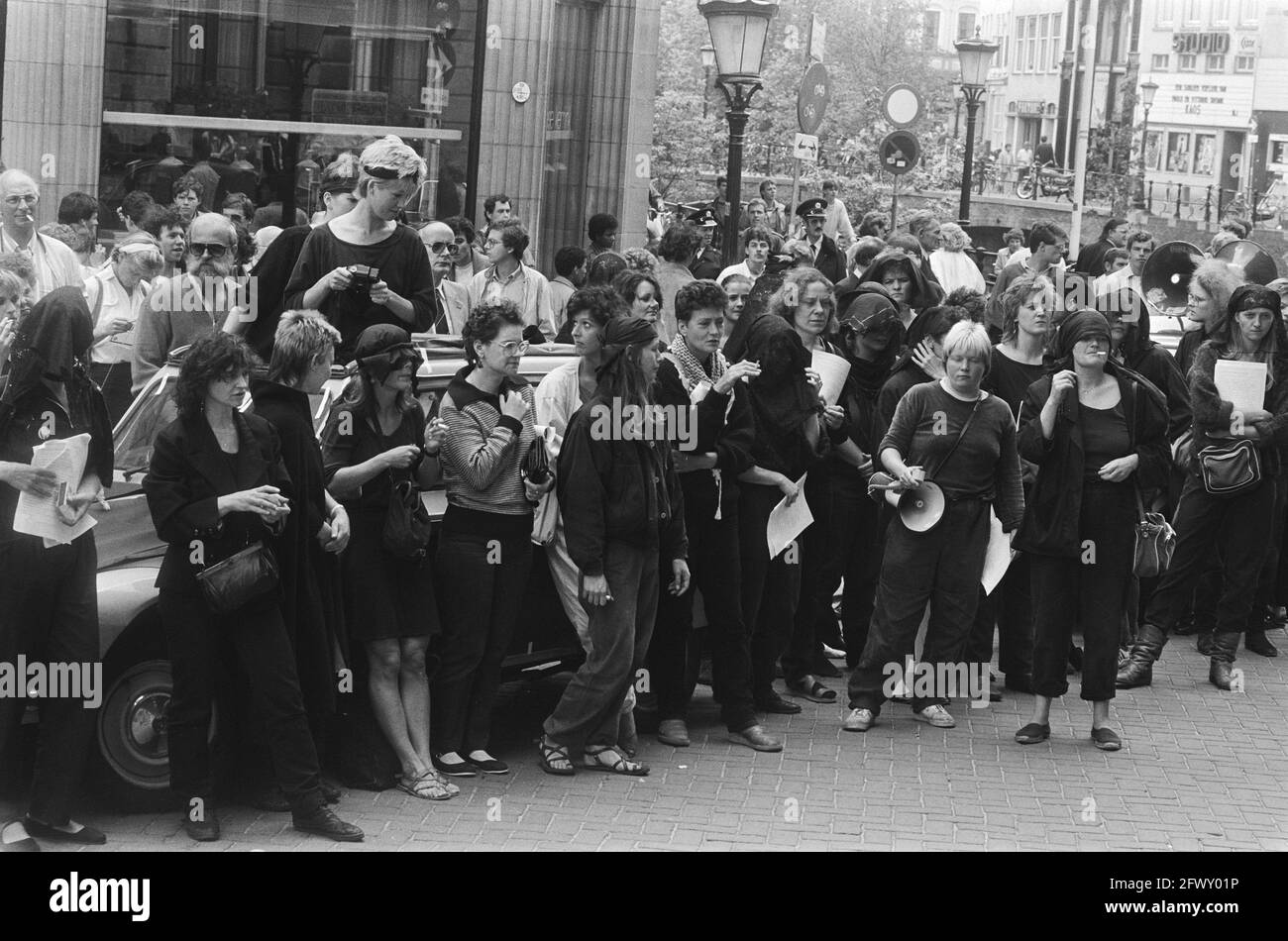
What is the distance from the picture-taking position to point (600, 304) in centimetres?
811

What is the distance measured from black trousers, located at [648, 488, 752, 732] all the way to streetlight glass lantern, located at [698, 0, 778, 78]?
6.42 m

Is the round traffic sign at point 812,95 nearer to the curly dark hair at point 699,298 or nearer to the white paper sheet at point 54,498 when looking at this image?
the curly dark hair at point 699,298

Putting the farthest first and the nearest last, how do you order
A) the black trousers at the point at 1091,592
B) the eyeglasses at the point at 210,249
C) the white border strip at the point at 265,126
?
the white border strip at the point at 265,126
the eyeglasses at the point at 210,249
the black trousers at the point at 1091,592

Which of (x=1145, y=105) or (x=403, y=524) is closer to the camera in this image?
(x=403, y=524)

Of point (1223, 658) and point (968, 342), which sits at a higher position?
point (968, 342)

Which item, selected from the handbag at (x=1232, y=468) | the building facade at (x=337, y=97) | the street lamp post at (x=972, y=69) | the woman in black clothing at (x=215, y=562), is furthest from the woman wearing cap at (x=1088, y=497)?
the street lamp post at (x=972, y=69)

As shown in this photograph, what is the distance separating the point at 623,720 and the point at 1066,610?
2.41 m

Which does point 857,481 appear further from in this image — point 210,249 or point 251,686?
point 251,686

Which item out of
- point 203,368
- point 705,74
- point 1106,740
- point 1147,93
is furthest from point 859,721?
point 1147,93

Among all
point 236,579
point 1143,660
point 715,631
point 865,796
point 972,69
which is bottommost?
point 865,796

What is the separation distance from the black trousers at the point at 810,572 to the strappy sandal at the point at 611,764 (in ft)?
5.60

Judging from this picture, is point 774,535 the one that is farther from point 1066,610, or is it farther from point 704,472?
point 1066,610

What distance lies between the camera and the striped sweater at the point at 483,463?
7.79 meters

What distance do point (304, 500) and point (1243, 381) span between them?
19.8ft
